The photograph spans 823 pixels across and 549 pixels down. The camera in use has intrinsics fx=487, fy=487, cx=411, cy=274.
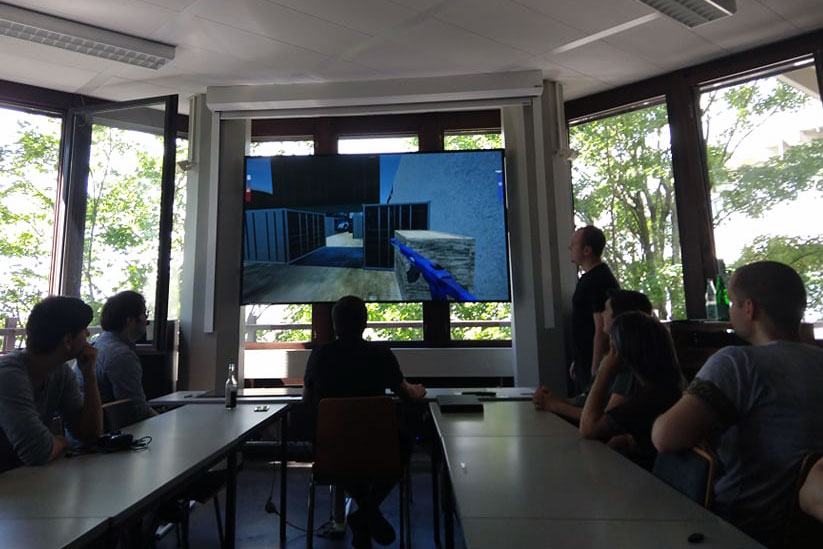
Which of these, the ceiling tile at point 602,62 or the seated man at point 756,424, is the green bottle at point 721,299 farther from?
the seated man at point 756,424

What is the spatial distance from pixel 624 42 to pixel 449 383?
295 cm

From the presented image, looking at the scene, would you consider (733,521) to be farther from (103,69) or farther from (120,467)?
(103,69)

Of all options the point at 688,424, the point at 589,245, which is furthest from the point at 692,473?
the point at 589,245

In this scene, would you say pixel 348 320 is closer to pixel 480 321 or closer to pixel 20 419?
pixel 20 419

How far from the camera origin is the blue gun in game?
3959 mm

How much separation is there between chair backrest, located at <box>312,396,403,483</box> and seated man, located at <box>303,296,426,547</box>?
0.56ft

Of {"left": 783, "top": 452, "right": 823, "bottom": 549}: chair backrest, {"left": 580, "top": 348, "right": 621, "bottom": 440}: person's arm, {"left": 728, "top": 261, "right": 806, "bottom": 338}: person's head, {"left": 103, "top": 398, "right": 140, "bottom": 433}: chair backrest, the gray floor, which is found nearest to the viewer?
{"left": 783, "top": 452, "right": 823, "bottom": 549}: chair backrest

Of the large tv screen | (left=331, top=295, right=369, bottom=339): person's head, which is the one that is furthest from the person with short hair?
the large tv screen

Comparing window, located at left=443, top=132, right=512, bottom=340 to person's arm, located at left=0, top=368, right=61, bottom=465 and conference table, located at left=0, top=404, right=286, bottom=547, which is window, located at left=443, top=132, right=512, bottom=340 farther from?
person's arm, located at left=0, top=368, right=61, bottom=465

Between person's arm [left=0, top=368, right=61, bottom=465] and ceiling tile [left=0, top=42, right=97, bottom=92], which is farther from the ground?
ceiling tile [left=0, top=42, right=97, bottom=92]

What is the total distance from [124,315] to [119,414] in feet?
1.76

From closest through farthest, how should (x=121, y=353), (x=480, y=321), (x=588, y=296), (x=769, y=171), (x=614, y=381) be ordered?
1. (x=614, y=381)
2. (x=121, y=353)
3. (x=588, y=296)
4. (x=769, y=171)
5. (x=480, y=321)

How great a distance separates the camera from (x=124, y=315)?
7.92 feet

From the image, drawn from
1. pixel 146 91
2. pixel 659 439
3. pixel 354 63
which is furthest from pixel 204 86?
pixel 659 439
